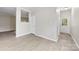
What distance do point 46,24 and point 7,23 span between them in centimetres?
62

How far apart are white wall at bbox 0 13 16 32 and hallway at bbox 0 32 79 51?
0.08m

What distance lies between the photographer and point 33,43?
128cm

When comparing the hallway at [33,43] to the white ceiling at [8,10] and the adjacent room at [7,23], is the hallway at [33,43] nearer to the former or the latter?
the adjacent room at [7,23]

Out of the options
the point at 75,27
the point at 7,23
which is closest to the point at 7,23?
the point at 7,23

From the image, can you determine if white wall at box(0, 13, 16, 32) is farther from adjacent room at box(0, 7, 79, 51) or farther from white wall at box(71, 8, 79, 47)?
white wall at box(71, 8, 79, 47)

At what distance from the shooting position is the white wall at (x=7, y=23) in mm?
1232

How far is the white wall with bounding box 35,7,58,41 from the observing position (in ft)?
4.38

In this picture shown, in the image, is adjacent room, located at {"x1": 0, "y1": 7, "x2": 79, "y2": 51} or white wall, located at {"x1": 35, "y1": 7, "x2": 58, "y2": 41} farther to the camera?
white wall, located at {"x1": 35, "y1": 7, "x2": 58, "y2": 41}

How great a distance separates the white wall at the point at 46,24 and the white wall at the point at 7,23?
0.37 m

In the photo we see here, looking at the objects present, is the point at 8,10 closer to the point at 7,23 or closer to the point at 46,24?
the point at 7,23

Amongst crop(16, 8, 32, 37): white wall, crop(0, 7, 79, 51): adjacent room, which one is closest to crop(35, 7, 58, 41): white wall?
crop(0, 7, 79, 51): adjacent room
